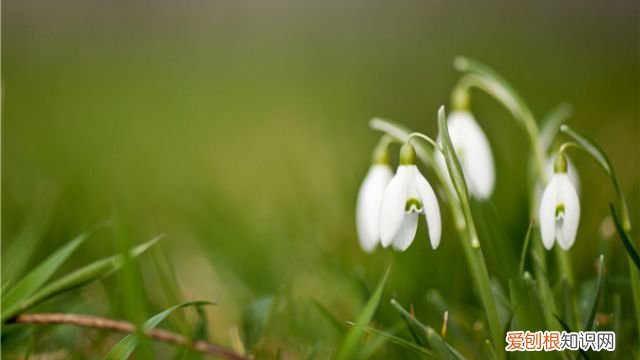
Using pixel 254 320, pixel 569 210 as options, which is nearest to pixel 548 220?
pixel 569 210

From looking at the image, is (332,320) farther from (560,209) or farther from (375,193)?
(560,209)

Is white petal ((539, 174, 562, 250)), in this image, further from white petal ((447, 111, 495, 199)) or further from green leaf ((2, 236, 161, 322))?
green leaf ((2, 236, 161, 322))

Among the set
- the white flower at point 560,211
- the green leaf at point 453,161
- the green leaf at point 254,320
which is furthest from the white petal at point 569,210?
the green leaf at point 254,320

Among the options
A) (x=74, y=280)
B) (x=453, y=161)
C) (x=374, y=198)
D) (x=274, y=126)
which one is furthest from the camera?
(x=274, y=126)

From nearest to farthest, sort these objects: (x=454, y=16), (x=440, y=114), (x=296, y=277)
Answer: (x=440, y=114) < (x=296, y=277) < (x=454, y=16)

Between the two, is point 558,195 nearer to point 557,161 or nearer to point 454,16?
point 557,161

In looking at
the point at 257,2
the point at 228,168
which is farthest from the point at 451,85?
the point at 257,2

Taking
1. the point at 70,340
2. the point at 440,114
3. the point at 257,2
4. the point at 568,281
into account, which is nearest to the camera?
the point at 440,114
